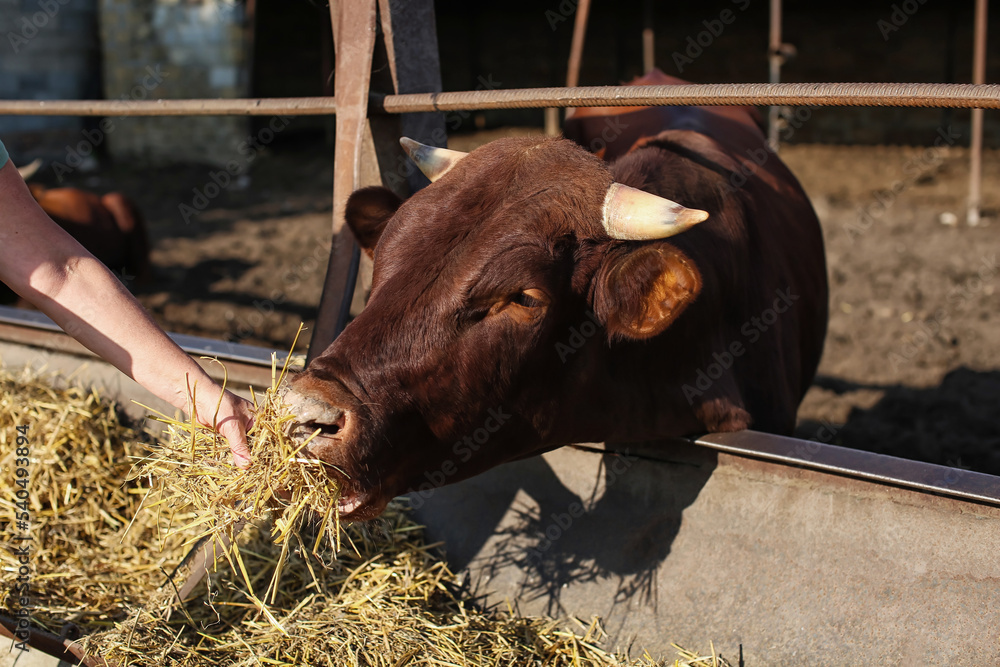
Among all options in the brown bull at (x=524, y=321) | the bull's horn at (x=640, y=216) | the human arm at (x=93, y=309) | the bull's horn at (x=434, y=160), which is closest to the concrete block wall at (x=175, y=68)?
the bull's horn at (x=434, y=160)

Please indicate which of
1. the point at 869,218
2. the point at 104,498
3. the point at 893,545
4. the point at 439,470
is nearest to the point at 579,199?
the point at 439,470

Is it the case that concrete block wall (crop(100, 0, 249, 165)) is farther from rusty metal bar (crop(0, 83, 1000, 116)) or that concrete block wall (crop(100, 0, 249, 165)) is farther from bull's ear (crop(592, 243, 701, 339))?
bull's ear (crop(592, 243, 701, 339))

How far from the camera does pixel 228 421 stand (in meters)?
1.91

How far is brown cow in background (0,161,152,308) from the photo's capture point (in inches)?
269

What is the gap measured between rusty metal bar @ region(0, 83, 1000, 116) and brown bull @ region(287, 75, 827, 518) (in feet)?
0.66

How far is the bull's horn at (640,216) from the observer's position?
6.56 ft

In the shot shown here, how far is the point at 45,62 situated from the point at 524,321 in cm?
1317

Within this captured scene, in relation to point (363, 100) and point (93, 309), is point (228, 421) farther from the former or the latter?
point (363, 100)

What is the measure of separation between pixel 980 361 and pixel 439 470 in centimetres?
407

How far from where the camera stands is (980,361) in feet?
15.8

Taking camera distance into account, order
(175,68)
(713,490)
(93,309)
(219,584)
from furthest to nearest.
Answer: (175,68)
(219,584)
(713,490)
(93,309)

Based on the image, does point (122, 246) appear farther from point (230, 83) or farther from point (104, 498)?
point (230, 83)

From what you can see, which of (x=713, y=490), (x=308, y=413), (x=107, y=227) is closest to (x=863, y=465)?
(x=713, y=490)

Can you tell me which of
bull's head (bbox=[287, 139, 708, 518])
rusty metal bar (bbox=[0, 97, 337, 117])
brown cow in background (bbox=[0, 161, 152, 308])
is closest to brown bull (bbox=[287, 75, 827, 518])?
bull's head (bbox=[287, 139, 708, 518])
